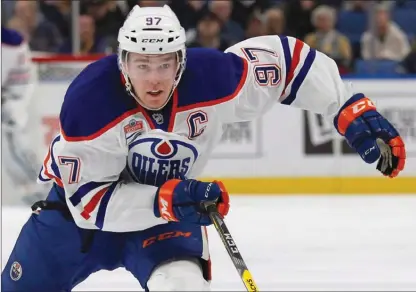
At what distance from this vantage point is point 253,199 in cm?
531

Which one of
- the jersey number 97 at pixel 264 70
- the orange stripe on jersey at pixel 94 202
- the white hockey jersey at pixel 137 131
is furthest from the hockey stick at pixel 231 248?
the jersey number 97 at pixel 264 70

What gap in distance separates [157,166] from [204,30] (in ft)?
11.2

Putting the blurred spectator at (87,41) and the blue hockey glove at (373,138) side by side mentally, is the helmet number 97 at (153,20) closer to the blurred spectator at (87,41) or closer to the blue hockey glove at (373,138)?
the blue hockey glove at (373,138)

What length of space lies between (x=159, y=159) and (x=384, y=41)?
3.62 m

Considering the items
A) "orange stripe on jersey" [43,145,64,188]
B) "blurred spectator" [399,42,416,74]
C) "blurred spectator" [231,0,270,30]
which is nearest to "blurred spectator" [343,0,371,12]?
"blurred spectator" [399,42,416,74]

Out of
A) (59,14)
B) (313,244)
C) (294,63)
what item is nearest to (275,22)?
(59,14)

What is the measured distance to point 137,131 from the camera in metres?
2.38

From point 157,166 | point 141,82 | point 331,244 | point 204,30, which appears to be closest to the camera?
point 141,82

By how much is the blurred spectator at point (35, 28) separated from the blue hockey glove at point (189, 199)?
363cm

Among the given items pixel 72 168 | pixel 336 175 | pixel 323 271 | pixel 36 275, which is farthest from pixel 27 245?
pixel 336 175

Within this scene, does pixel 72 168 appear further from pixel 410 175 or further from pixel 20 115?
pixel 410 175

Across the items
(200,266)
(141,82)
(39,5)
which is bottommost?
(200,266)

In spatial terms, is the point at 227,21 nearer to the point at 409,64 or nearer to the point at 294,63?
the point at 409,64

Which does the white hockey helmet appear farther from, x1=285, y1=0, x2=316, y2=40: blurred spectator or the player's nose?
x1=285, y1=0, x2=316, y2=40: blurred spectator
